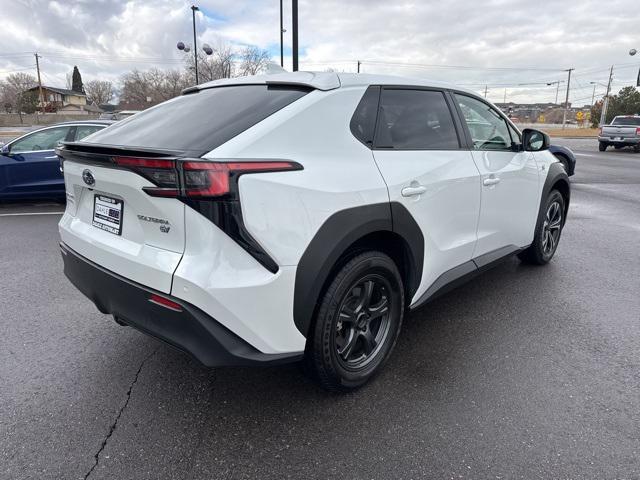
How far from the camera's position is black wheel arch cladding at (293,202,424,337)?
7.17 feet

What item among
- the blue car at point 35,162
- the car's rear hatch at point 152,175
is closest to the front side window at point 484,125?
the car's rear hatch at point 152,175

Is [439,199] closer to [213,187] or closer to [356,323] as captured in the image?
[356,323]

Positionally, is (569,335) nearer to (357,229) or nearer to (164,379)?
(357,229)

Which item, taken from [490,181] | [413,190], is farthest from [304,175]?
[490,181]

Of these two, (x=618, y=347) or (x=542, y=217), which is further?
(x=542, y=217)

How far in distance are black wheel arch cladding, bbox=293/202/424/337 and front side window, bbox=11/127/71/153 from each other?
7.52 metres

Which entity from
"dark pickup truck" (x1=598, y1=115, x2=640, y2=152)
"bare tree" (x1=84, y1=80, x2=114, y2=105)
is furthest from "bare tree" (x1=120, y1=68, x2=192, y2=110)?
"dark pickup truck" (x1=598, y1=115, x2=640, y2=152)

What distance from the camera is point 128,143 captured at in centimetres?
241

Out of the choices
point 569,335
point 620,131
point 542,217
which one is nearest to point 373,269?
point 569,335

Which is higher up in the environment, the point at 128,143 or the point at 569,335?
the point at 128,143

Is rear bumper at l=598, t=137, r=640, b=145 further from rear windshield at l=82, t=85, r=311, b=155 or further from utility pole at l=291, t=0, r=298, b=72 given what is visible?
rear windshield at l=82, t=85, r=311, b=155

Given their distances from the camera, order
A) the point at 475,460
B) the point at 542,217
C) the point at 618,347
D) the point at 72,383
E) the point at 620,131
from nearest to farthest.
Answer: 1. the point at 475,460
2. the point at 72,383
3. the point at 618,347
4. the point at 542,217
5. the point at 620,131

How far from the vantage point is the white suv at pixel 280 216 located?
202 cm

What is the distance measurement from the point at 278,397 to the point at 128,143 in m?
1.61
